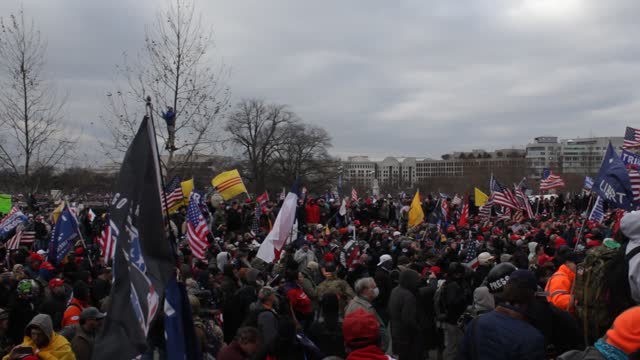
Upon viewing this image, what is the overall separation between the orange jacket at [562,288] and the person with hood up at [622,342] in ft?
9.34

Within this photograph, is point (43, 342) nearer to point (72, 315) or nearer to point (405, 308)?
point (72, 315)

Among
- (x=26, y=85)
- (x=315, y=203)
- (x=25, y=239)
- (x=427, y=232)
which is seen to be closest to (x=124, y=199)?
(x=25, y=239)

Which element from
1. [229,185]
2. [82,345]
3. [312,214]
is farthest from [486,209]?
[82,345]

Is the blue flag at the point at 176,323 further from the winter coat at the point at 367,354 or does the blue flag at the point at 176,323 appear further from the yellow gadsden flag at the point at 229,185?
the yellow gadsden flag at the point at 229,185

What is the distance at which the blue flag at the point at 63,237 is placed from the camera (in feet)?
38.6

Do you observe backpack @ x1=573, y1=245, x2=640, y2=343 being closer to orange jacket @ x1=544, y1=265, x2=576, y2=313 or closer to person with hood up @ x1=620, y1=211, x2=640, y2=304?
Answer: person with hood up @ x1=620, y1=211, x2=640, y2=304

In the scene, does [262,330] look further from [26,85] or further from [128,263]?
[26,85]

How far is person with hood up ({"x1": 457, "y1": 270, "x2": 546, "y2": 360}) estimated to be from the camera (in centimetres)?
395

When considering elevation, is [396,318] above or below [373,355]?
below

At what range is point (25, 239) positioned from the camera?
15.6 metres

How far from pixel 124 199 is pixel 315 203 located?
22987 mm

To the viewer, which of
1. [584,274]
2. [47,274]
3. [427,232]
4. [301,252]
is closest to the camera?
[584,274]

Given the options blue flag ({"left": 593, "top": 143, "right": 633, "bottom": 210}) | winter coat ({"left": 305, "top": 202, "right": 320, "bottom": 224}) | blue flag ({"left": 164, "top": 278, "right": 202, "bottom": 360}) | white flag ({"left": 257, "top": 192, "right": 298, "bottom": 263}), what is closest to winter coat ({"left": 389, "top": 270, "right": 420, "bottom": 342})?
white flag ({"left": 257, "top": 192, "right": 298, "bottom": 263})

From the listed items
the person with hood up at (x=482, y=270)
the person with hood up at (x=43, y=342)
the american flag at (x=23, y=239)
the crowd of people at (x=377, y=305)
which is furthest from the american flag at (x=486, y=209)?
the person with hood up at (x=43, y=342)
